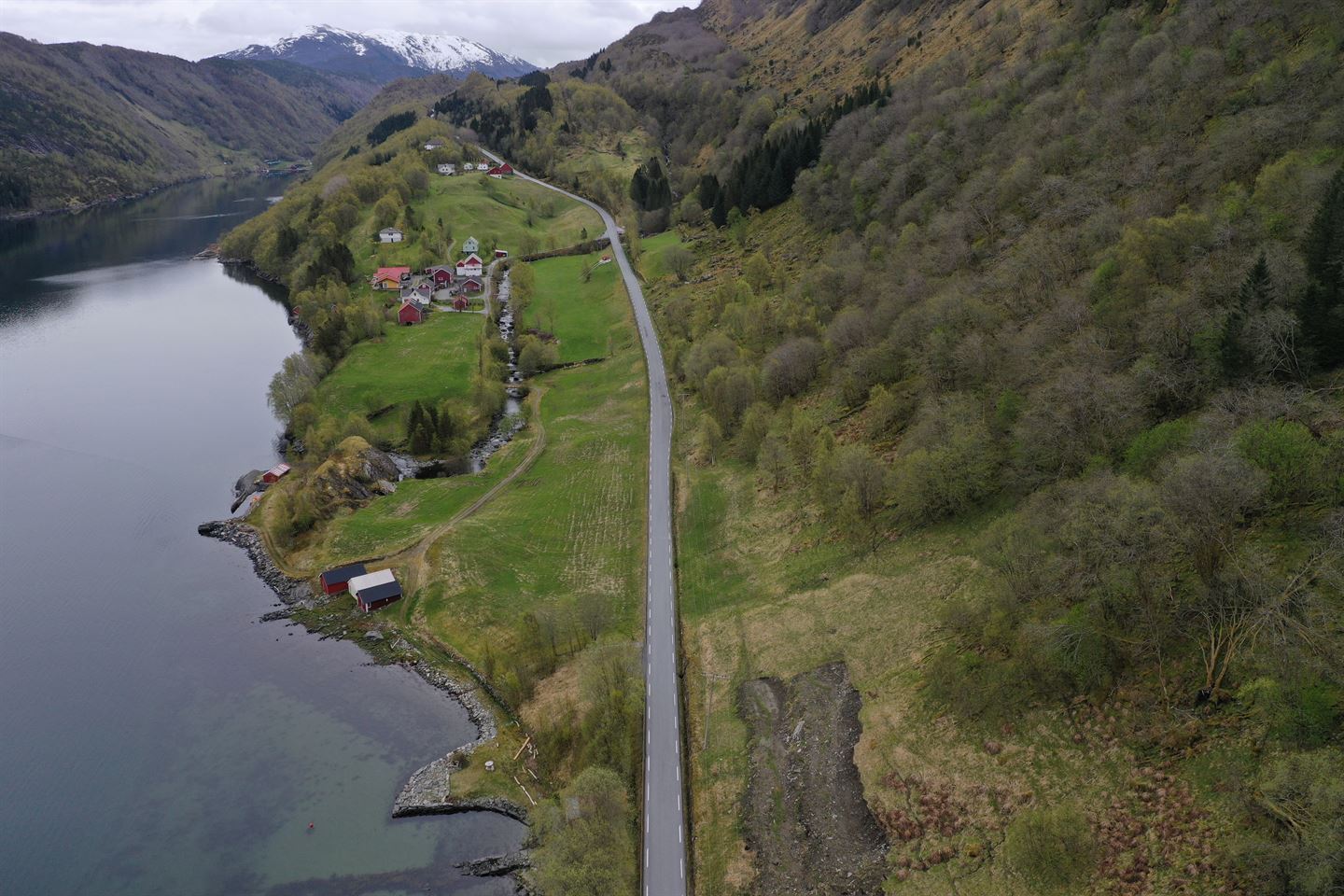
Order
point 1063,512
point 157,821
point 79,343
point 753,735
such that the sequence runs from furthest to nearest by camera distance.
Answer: point 79,343 → point 157,821 → point 753,735 → point 1063,512

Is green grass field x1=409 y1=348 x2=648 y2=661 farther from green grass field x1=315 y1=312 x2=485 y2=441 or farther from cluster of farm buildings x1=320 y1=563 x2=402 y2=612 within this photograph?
green grass field x1=315 y1=312 x2=485 y2=441

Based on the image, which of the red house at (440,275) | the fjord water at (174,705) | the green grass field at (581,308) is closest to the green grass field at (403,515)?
the fjord water at (174,705)

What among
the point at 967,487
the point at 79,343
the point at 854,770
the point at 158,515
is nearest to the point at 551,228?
the point at 79,343

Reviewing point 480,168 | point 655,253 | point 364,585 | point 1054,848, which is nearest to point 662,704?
point 1054,848

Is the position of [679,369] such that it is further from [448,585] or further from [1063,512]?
[1063,512]

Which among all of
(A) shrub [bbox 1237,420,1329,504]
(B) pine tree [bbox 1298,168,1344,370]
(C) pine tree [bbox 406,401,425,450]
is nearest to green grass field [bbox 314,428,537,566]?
(C) pine tree [bbox 406,401,425,450]

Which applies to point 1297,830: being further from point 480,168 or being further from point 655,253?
point 480,168
